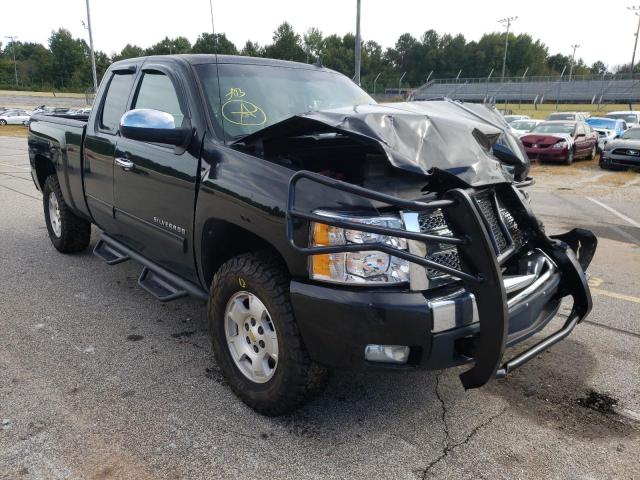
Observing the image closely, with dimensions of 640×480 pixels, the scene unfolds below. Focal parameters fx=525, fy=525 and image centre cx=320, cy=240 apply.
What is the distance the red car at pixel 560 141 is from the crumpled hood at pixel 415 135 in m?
15.3

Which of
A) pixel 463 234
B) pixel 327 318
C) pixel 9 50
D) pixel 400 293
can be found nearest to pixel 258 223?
pixel 327 318

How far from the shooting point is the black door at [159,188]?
327cm

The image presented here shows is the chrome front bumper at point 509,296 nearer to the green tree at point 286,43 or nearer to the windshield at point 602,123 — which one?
the windshield at point 602,123

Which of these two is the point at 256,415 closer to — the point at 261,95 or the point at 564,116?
the point at 261,95

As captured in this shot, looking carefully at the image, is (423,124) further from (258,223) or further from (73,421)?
(73,421)

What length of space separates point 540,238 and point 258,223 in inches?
66.7

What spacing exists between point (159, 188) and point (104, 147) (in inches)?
43.7

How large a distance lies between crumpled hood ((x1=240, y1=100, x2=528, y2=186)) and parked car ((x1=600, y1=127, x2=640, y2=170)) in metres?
15.0

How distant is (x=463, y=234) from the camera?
7.43ft

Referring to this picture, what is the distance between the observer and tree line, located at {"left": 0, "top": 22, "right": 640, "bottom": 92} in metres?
74.9

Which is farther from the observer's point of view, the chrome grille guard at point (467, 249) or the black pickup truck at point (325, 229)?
the black pickup truck at point (325, 229)

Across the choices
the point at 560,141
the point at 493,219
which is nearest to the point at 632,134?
the point at 560,141

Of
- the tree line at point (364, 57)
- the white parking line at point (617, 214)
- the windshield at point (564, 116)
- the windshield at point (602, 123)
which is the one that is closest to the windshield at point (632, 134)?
the windshield at point (564, 116)

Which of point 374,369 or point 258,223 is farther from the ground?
point 258,223
